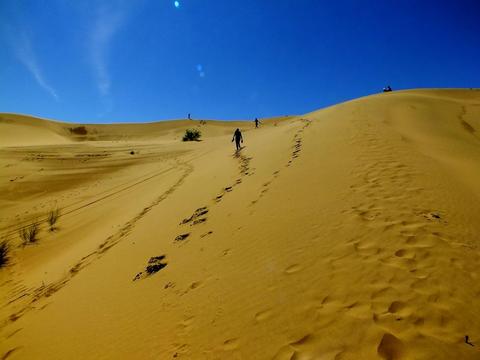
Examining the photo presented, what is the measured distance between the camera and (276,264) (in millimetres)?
4027

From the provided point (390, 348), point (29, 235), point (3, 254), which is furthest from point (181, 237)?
point (29, 235)

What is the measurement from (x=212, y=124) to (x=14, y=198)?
3554 centimetres

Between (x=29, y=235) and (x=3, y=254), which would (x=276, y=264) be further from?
(x=29, y=235)

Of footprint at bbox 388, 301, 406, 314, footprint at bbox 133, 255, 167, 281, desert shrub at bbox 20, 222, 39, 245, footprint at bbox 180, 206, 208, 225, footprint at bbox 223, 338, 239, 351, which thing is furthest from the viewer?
desert shrub at bbox 20, 222, 39, 245

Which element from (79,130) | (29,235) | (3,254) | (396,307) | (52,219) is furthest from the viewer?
(79,130)

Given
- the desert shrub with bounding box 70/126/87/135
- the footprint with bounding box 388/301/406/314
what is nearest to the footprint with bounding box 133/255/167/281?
the footprint with bounding box 388/301/406/314

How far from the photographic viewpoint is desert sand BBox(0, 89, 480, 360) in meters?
2.73

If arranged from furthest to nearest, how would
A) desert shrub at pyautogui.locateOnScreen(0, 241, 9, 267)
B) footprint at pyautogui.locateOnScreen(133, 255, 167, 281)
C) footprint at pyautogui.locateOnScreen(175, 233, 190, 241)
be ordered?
desert shrub at pyautogui.locateOnScreen(0, 241, 9, 267)
footprint at pyautogui.locateOnScreen(175, 233, 190, 241)
footprint at pyautogui.locateOnScreen(133, 255, 167, 281)

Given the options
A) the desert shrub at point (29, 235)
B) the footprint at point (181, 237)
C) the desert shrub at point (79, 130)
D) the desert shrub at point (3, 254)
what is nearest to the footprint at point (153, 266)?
the footprint at point (181, 237)

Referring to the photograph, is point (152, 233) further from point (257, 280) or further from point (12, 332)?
point (257, 280)

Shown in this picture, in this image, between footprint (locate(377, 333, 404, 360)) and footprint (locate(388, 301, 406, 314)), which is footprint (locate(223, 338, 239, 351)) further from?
footprint (locate(388, 301, 406, 314))

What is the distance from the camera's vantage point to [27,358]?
3.88m

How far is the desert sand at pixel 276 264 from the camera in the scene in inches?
107

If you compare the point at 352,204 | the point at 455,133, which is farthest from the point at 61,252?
the point at 455,133
